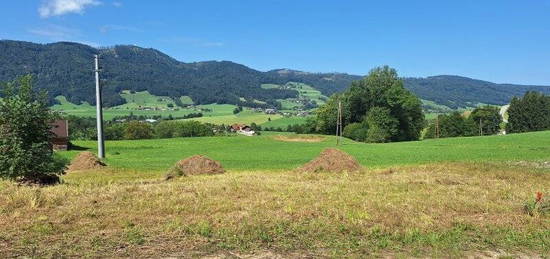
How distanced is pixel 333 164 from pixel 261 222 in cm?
1595

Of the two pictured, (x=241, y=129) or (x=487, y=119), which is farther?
(x=241, y=129)

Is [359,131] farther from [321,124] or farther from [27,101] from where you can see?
[27,101]

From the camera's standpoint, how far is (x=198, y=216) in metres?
11.0

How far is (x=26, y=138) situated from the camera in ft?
56.5

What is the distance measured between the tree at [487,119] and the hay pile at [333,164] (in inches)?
4279

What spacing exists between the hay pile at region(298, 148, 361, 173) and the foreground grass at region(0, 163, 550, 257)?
980 cm

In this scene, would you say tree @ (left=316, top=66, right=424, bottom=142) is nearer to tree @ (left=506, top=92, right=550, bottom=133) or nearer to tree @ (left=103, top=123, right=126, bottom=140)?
tree @ (left=506, top=92, right=550, bottom=133)

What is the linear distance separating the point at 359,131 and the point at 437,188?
8375 centimetres

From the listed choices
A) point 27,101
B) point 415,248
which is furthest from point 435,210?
point 27,101

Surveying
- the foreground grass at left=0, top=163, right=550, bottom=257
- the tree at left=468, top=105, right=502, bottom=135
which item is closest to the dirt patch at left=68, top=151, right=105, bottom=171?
Result: the foreground grass at left=0, top=163, right=550, bottom=257

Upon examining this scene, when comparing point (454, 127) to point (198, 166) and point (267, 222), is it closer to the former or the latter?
point (198, 166)

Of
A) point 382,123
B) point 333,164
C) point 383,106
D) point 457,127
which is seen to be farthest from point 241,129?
point 333,164

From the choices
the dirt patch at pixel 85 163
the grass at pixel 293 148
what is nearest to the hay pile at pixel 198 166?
the dirt patch at pixel 85 163

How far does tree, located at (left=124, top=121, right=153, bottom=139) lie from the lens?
111494 millimetres
